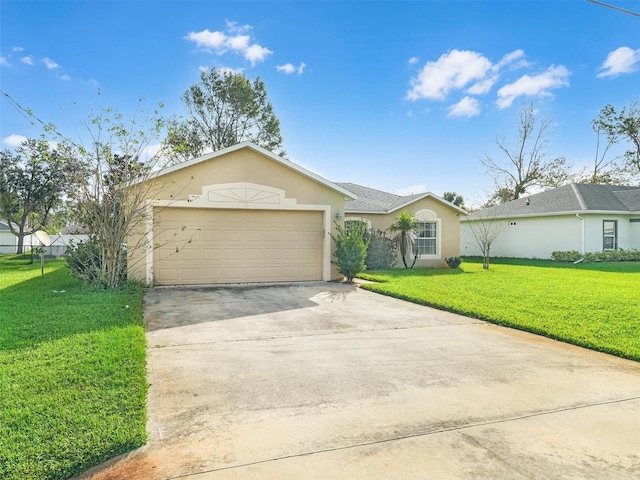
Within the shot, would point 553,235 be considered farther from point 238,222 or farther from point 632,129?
point 632,129

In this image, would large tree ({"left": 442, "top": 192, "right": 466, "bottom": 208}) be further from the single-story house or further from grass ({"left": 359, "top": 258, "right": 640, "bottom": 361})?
the single-story house

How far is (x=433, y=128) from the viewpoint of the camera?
2039 centimetres

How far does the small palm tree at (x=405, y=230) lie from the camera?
17.0 meters

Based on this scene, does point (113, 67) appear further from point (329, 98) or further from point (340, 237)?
point (340, 237)

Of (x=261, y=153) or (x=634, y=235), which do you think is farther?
(x=634, y=235)

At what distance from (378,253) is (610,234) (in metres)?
13.8

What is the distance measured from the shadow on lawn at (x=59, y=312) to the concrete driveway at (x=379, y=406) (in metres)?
1.05

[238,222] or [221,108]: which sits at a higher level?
[221,108]

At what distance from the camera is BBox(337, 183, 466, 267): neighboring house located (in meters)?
17.9

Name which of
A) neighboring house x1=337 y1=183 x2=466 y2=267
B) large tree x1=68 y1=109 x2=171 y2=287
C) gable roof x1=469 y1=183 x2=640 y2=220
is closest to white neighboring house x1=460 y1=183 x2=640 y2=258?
gable roof x1=469 y1=183 x2=640 y2=220

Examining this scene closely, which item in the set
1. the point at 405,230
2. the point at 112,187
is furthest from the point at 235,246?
the point at 405,230

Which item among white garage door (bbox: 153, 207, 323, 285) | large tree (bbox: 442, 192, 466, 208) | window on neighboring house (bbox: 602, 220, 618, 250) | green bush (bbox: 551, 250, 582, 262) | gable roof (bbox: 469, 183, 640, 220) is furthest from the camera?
large tree (bbox: 442, 192, 466, 208)

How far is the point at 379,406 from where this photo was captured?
3760 mm

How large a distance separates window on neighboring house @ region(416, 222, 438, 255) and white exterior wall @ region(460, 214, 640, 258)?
8254 millimetres
